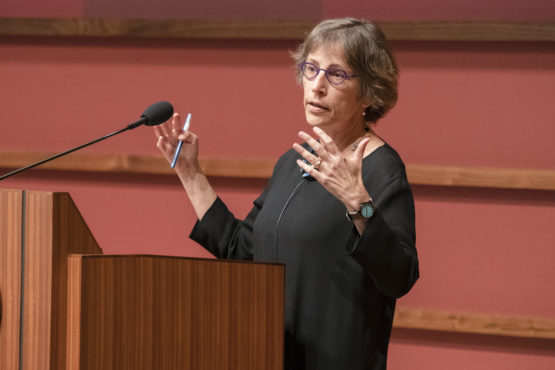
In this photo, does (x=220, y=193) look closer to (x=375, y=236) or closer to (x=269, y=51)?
(x=269, y=51)

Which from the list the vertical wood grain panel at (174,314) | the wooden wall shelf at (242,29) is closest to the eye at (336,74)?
the vertical wood grain panel at (174,314)

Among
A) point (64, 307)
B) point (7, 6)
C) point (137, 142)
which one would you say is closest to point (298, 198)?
point (64, 307)

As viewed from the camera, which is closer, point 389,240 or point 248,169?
point 389,240

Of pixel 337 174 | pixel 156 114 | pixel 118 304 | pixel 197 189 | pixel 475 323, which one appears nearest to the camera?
pixel 118 304

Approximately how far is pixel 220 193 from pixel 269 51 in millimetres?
461

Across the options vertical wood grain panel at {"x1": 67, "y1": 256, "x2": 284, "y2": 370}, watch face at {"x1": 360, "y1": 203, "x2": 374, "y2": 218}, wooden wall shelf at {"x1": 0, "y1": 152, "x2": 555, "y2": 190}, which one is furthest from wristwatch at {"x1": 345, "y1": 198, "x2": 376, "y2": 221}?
wooden wall shelf at {"x1": 0, "y1": 152, "x2": 555, "y2": 190}

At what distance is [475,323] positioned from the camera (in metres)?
2.02

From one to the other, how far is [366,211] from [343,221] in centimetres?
13

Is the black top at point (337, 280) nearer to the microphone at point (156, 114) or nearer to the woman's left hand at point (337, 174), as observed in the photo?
the woman's left hand at point (337, 174)

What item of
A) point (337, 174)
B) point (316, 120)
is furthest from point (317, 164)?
point (316, 120)

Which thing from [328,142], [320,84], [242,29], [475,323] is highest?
[242,29]

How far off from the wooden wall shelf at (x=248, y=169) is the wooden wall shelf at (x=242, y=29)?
373mm

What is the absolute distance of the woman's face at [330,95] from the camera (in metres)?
1.12

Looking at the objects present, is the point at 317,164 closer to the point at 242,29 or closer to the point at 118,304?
the point at 118,304
